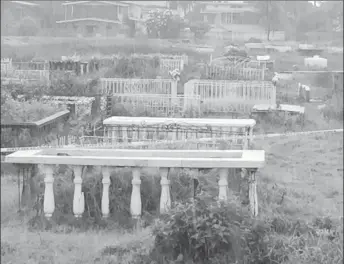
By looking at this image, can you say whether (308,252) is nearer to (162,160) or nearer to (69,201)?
(162,160)

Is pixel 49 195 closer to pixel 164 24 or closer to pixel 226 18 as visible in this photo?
pixel 226 18

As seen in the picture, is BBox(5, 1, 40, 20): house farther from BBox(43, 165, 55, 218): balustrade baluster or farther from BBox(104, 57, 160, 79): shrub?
BBox(43, 165, 55, 218): balustrade baluster

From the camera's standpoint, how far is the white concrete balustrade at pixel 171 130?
24.0ft

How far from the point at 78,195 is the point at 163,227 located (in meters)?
1.14

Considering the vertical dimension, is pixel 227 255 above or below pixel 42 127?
below

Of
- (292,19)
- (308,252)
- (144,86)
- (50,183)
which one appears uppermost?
(292,19)

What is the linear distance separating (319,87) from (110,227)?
704 cm

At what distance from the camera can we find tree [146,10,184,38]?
9.78 metres

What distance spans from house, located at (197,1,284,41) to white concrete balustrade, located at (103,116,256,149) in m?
2.46

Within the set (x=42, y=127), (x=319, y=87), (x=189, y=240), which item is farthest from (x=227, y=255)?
(x=319, y=87)

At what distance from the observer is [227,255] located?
4914 millimetres

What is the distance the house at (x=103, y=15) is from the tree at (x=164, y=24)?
0.43ft

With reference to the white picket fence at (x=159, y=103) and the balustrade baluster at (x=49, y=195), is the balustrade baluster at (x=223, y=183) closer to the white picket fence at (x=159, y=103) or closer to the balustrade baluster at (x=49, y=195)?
the balustrade baluster at (x=49, y=195)

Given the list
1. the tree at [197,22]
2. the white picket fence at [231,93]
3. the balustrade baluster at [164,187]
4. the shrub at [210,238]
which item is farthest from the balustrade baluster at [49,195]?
the tree at [197,22]
